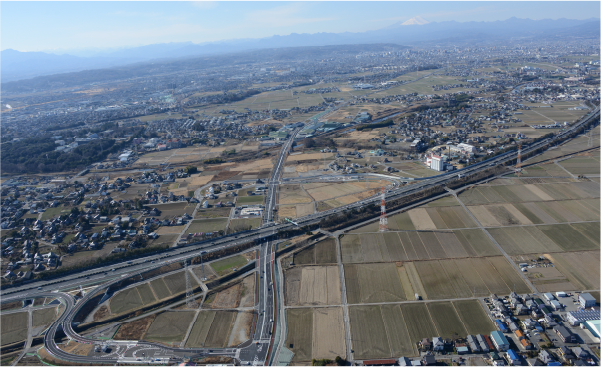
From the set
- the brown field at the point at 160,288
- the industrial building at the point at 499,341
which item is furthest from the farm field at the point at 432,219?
the brown field at the point at 160,288

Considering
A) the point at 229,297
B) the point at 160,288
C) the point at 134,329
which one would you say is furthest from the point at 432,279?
the point at 134,329

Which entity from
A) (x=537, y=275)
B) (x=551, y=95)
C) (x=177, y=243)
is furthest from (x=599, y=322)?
(x=551, y=95)

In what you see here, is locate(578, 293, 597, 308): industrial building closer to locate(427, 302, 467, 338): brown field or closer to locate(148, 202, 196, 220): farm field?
locate(427, 302, 467, 338): brown field

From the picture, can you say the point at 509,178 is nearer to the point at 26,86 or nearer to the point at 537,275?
the point at 537,275

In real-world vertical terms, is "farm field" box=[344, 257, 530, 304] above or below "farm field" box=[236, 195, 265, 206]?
below

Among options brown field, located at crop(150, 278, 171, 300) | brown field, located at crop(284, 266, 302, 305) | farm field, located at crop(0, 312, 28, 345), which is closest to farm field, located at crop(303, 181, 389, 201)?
brown field, located at crop(284, 266, 302, 305)

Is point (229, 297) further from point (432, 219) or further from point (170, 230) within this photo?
point (432, 219)
